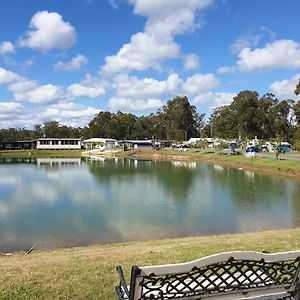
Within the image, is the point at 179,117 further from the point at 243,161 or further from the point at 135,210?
the point at 135,210

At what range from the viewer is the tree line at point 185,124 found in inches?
3356

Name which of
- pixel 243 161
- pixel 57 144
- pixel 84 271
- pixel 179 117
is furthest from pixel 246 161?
pixel 179 117

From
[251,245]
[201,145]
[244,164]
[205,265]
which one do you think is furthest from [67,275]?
[201,145]

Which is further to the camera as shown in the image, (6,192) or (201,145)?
(201,145)

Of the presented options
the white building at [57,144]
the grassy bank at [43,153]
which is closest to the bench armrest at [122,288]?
the grassy bank at [43,153]

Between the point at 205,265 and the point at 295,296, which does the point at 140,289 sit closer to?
the point at 205,265

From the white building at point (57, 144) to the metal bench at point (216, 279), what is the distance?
284ft

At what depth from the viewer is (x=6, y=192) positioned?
24625 mm

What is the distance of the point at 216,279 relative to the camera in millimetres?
3037

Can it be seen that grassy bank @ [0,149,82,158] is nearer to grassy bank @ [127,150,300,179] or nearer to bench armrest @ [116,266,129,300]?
grassy bank @ [127,150,300,179]

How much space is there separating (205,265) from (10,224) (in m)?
13.5

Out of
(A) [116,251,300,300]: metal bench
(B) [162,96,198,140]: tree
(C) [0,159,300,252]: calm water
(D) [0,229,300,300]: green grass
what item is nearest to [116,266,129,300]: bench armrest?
(A) [116,251,300,300]: metal bench

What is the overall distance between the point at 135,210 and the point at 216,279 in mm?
14721

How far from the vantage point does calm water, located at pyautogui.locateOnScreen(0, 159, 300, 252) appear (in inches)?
514
